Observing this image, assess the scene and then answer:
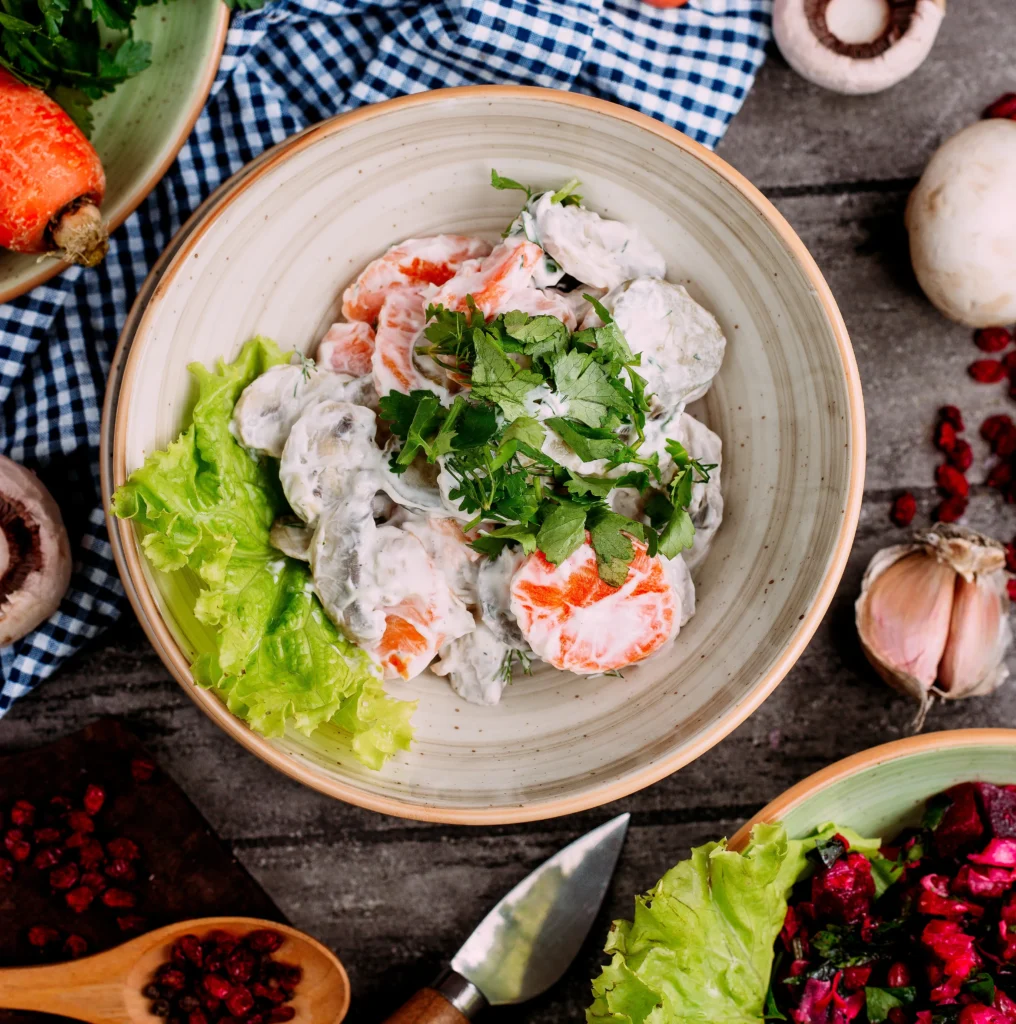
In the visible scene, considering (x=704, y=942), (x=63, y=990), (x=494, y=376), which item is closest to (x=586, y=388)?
(x=494, y=376)

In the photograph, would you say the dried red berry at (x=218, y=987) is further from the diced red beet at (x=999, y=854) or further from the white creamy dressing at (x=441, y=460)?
the diced red beet at (x=999, y=854)

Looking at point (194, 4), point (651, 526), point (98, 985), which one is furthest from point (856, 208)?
point (98, 985)

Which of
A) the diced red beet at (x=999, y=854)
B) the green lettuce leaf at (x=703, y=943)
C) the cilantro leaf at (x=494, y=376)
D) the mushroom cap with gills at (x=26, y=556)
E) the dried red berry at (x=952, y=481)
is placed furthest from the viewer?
the dried red berry at (x=952, y=481)

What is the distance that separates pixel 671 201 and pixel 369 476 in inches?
30.4

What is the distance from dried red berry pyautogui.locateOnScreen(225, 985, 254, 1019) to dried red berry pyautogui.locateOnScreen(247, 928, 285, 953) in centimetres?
8

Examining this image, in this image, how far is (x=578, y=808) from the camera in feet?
5.87

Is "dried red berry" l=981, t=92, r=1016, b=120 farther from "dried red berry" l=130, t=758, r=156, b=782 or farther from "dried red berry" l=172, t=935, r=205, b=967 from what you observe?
"dried red berry" l=172, t=935, r=205, b=967

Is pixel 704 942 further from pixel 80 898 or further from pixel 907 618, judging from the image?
pixel 80 898

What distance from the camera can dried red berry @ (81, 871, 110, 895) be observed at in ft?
7.36

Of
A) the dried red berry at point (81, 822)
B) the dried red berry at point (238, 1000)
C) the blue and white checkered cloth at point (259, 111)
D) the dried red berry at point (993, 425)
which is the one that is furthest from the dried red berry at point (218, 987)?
the dried red berry at point (993, 425)

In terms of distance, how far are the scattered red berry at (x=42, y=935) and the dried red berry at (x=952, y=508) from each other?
2.23 metres

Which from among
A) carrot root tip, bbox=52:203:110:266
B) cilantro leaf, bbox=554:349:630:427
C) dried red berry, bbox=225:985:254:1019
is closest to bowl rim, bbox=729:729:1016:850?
cilantro leaf, bbox=554:349:630:427

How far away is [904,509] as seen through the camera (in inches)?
89.8

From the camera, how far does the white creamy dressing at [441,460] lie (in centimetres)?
182
